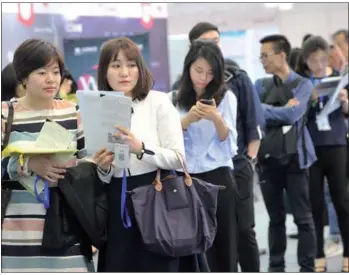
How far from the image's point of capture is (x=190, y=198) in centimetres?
223

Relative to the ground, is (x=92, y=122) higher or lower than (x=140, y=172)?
higher

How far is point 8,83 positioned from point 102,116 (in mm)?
1422

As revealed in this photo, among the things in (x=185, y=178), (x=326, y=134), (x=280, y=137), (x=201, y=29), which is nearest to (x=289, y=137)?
(x=280, y=137)

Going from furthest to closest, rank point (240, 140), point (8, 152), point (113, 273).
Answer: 1. point (240, 140)
2. point (113, 273)
3. point (8, 152)

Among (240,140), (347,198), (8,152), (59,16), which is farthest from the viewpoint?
(59,16)

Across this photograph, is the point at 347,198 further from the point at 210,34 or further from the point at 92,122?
the point at 92,122

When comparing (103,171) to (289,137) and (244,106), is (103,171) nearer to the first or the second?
(244,106)

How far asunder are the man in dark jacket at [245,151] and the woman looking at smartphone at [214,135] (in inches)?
9.0

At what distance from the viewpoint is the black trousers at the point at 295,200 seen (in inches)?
145

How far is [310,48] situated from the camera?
13.0 ft

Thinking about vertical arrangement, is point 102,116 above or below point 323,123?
above

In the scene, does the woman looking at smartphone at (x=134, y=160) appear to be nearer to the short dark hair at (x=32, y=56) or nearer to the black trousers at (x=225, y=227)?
the short dark hair at (x=32, y=56)

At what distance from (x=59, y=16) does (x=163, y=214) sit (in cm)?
407

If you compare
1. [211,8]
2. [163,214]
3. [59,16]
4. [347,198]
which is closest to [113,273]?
[163,214]
